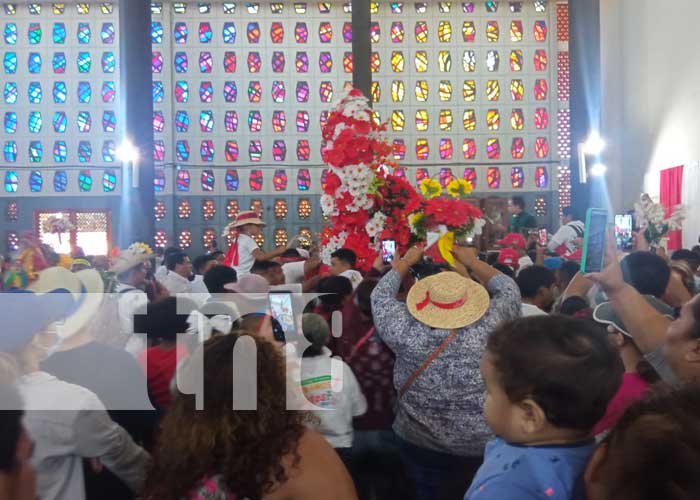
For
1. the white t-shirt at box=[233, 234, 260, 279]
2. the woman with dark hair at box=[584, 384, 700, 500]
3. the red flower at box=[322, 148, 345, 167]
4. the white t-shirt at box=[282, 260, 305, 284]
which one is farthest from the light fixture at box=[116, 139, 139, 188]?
the woman with dark hair at box=[584, 384, 700, 500]

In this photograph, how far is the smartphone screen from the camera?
333 cm

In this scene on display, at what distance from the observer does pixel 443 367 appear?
276cm

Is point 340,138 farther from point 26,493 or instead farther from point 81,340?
point 26,493

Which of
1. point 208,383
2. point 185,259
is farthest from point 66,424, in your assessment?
point 185,259

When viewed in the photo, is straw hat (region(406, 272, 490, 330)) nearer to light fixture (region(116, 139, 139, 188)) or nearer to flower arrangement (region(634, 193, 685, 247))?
flower arrangement (region(634, 193, 685, 247))

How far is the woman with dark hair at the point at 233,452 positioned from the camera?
1767 mm

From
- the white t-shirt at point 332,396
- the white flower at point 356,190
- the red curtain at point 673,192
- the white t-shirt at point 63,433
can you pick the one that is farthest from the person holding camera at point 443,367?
the red curtain at point 673,192

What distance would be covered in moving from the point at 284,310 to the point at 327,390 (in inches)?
25.1

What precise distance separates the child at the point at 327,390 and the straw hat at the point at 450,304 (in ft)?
1.40

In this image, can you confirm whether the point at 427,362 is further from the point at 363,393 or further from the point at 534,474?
the point at 534,474

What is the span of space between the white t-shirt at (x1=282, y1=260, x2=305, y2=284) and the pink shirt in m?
4.91

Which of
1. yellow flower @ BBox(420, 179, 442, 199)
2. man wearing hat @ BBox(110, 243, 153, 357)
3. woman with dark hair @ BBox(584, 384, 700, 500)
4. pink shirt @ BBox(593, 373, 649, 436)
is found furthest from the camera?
yellow flower @ BBox(420, 179, 442, 199)

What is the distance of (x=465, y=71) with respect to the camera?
2414 centimetres

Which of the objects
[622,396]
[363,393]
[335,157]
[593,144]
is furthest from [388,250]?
[593,144]
